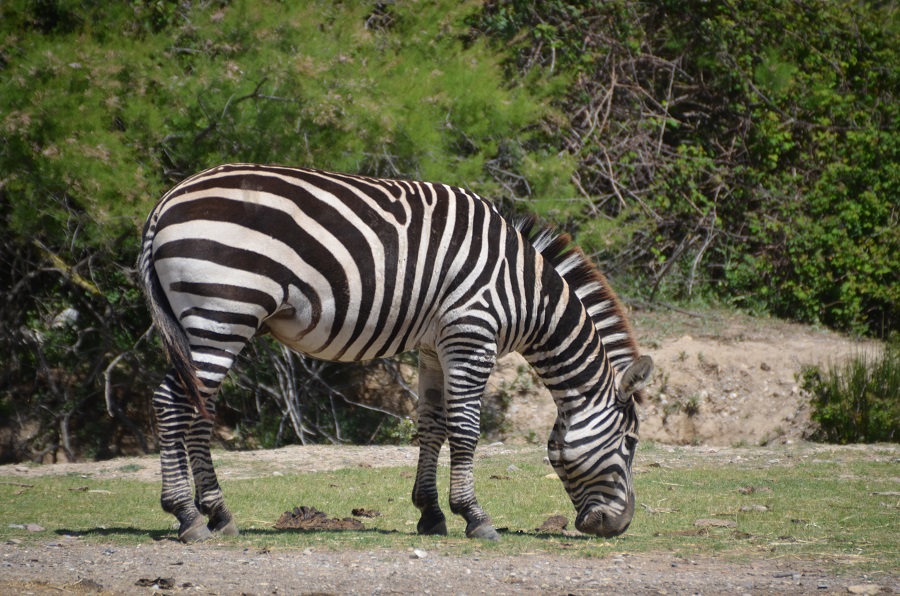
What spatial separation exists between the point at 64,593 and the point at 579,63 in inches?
540

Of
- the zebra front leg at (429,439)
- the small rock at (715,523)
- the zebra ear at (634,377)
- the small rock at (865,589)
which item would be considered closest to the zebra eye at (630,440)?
the zebra ear at (634,377)

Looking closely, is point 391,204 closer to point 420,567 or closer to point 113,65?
point 420,567

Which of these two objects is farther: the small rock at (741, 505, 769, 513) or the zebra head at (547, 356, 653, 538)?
the small rock at (741, 505, 769, 513)

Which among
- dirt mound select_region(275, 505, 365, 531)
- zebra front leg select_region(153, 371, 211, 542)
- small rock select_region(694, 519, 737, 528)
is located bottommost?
dirt mound select_region(275, 505, 365, 531)

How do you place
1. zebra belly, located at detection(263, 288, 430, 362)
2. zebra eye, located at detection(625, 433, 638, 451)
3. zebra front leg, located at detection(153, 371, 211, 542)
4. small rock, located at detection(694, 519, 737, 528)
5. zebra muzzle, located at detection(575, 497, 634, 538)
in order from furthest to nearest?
small rock, located at detection(694, 519, 737, 528), zebra eye, located at detection(625, 433, 638, 451), zebra muzzle, located at detection(575, 497, 634, 538), zebra belly, located at detection(263, 288, 430, 362), zebra front leg, located at detection(153, 371, 211, 542)

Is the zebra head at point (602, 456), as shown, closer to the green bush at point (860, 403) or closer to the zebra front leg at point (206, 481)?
the zebra front leg at point (206, 481)

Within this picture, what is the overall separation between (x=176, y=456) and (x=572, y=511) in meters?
3.21

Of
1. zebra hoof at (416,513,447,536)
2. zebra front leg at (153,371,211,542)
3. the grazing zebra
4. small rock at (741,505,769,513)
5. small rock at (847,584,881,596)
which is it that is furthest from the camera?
small rock at (741,505,769,513)

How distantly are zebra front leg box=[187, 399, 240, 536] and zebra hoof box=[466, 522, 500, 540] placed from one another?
151 cm

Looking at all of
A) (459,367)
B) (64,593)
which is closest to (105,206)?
(459,367)

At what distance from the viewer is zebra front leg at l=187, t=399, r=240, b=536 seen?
6.16 m

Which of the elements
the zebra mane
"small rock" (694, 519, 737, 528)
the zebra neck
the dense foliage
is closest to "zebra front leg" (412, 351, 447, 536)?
the zebra neck

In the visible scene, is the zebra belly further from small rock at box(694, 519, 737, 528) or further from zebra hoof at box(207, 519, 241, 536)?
small rock at box(694, 519, 737, 528)

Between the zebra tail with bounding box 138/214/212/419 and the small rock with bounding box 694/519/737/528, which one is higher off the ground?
the zebra tail with bounding box 138/214/212/419
